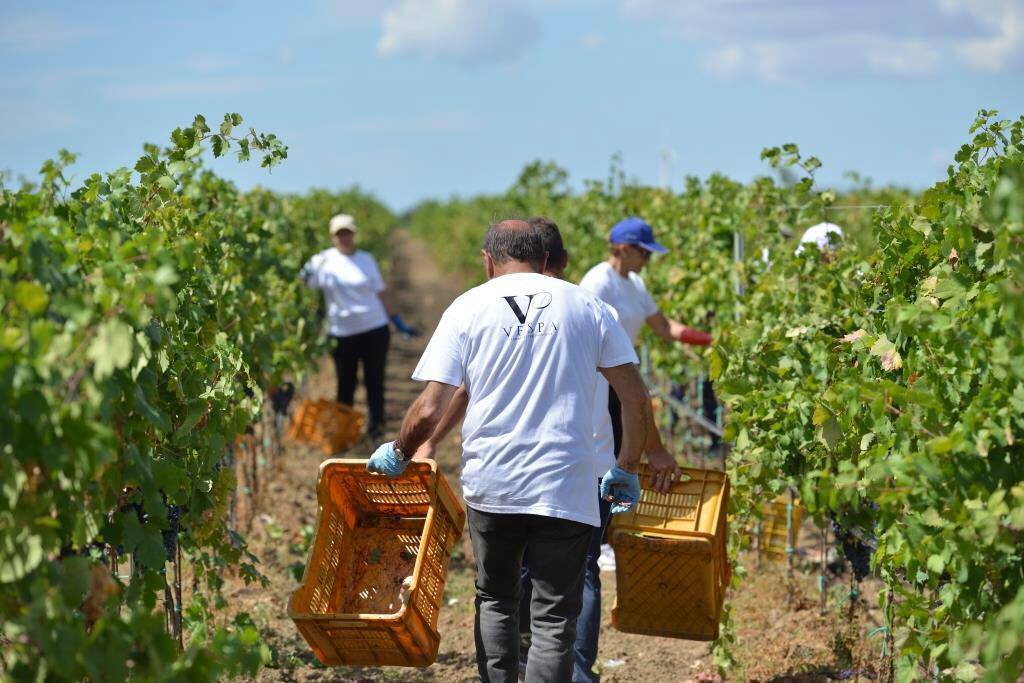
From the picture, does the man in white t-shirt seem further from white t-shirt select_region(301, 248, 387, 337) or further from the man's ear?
white t-shirt select_region(301, 248, 387, 337)

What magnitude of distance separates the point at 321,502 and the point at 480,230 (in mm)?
19246

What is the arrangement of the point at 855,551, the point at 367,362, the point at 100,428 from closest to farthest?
the point at 100,428, the point at 855,551, the point at 367,362

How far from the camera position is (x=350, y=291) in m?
8.21

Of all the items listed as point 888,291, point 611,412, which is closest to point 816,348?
point 888,291

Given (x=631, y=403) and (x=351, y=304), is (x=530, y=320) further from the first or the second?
(x=351, y=304)

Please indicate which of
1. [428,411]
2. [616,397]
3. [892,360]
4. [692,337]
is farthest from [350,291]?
[892,360]

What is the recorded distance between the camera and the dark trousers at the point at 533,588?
331 cm

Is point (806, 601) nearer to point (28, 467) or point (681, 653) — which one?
point (681, 653)

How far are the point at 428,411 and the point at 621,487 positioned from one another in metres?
0.73

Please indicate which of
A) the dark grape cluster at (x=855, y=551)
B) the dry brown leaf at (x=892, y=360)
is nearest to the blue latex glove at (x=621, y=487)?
the dry brown leaf at (x=892, y=360)

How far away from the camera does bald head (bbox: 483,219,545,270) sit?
3.46m

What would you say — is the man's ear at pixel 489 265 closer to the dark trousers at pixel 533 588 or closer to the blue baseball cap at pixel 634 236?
the dark trousers at pixel 533 588

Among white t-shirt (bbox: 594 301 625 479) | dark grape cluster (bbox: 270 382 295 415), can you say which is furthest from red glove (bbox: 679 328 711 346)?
dark grape cluster (bbox: 270 382 295 415)

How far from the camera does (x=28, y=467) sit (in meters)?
2.23
